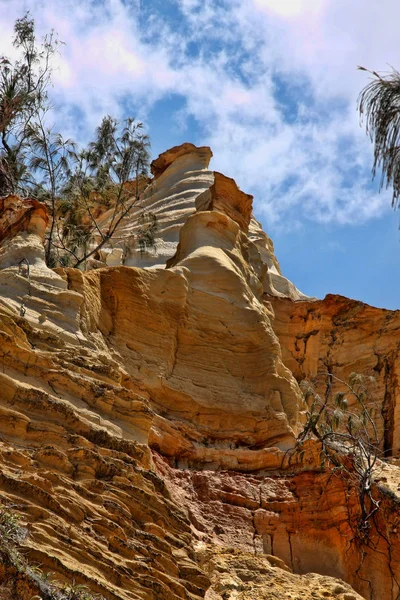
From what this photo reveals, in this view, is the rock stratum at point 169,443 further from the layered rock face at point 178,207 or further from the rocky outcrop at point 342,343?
the rocky outcrop at point 342,343

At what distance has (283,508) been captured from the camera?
20.6m

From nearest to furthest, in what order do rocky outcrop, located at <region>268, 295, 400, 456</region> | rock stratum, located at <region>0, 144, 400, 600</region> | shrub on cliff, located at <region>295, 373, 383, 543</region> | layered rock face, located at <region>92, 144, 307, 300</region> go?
rock stratum, located at <region>0, 144, 400, 600</region> → shrub on cliff, located at <region>295, 373, 383, 543</region> → layered rock face, located at <region>92, 144, 307, 300</region> → rocky outcrop, located at <region>268, 295, 400, 456</region>

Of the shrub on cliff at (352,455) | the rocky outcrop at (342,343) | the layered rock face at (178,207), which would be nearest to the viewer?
the shrub on cliff at (352,455)

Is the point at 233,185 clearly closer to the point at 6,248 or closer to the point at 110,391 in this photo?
the point at 6,248

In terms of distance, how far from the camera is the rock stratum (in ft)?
46.0

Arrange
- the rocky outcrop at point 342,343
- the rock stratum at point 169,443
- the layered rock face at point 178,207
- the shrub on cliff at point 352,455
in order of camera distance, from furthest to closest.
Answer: the rocky outcrop at point 342,343 < the layered rock face at point 178,207 < the shrub on cliff at point 352,455 < the rock stratum at point 169,443

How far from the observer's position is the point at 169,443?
20.9 m

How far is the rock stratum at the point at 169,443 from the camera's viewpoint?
552 inches

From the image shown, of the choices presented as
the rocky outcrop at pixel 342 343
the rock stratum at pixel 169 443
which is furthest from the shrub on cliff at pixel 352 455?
the rocky outcrop at pixel 342 343

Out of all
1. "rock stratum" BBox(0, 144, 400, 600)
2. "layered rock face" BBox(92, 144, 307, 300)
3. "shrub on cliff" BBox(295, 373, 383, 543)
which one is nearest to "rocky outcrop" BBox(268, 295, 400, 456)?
"layered rock face" BBox(92, 144, 307, 300)

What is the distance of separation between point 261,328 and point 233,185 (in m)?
6.76

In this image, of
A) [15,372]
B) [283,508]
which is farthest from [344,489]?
[15,372]

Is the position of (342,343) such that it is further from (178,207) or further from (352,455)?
(352,455)

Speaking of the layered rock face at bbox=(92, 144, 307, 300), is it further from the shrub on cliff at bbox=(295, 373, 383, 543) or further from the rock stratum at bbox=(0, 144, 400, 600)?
the shrub on cliff at bbox=(295, 373, 383, 543)
